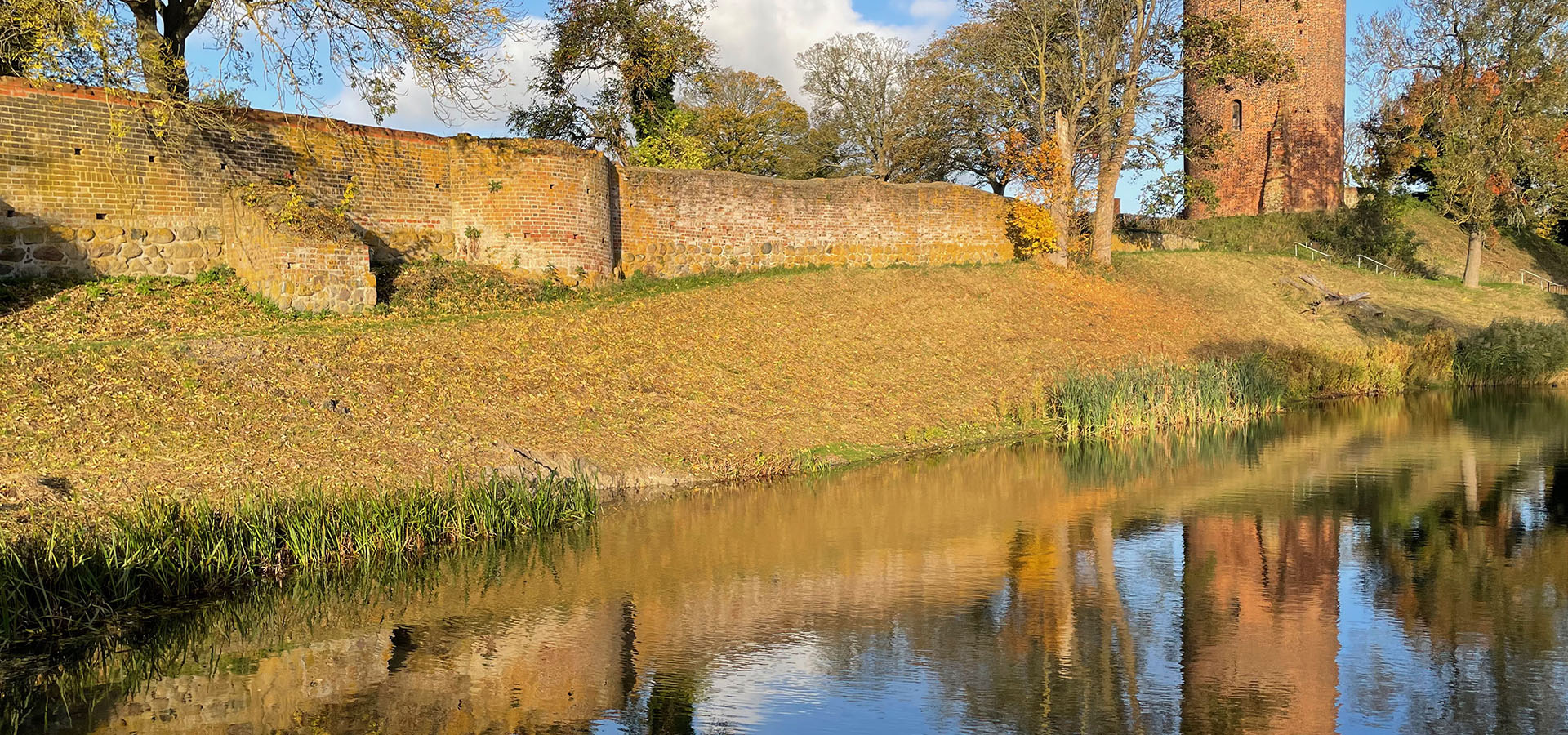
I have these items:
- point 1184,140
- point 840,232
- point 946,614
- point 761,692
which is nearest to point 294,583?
point 761,692

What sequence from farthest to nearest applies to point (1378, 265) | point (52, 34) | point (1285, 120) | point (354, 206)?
point (1285, 120), point (1378, 265), point (354, 206), point (52, 34)

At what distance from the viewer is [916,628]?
880cm

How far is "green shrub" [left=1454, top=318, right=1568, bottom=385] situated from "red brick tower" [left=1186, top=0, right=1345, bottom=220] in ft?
40.9

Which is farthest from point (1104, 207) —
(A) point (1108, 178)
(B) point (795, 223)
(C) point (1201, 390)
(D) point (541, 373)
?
(D) point (541, 373)

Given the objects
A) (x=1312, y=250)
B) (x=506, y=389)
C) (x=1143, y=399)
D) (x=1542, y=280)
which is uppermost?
(x=1312, y=250)

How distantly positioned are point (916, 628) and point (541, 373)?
871 centimetres

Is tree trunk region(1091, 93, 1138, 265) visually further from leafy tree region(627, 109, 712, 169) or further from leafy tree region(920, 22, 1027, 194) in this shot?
leafy tree region(627, 109, 712, 169)

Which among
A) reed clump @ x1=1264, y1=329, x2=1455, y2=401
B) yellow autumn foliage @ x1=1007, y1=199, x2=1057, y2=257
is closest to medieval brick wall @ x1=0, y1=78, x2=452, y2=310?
yellow autumn foliage @ x1=1007, y1=199, x2=1057, y2=257

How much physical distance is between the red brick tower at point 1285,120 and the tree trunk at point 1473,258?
529cm

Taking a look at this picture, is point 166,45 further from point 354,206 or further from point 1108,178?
point 1108,178

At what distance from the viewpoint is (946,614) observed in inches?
360

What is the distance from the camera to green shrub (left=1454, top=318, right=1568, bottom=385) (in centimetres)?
2545

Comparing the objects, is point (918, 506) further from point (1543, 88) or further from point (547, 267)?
point (1543, 88)

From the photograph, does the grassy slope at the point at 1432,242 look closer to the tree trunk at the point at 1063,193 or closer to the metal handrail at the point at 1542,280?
the metal handrail at the point at 1542,280
